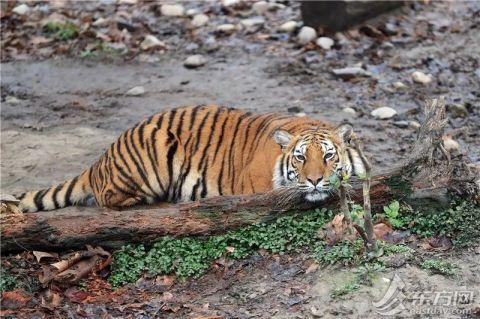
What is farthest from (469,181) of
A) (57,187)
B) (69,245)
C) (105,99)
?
(105,99)

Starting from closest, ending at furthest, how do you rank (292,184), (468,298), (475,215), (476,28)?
1. (468,298)
2. (475,215)
3. (292,184)
4. (476,28)

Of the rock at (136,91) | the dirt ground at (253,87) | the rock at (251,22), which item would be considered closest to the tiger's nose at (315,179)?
the dirt ground at (253,87)

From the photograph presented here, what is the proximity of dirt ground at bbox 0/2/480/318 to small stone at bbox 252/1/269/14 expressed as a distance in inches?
8.2

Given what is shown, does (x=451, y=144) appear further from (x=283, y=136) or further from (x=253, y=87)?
(x=253, y=87)

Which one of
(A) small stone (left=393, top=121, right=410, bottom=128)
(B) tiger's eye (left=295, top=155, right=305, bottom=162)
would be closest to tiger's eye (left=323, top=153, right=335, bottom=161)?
(B) tiger's eye (left=295, top=155, right=305, bottom=162)

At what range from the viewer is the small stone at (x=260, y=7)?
9.60 meters

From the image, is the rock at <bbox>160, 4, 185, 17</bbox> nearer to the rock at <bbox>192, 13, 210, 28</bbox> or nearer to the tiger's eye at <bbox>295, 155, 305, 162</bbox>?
the rock at <bbox>192, 13, 210, 28</bbox>

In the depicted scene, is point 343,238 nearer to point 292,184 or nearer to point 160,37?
point 292,184

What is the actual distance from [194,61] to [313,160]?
399 cm

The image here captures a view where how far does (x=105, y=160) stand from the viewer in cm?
569

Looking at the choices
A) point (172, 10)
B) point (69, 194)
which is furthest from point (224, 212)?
point (172, 10)

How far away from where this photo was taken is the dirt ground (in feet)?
21.7

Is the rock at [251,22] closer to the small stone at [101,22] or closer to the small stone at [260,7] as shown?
the small stone at [260,7]

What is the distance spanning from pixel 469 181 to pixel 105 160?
2.64 metres
